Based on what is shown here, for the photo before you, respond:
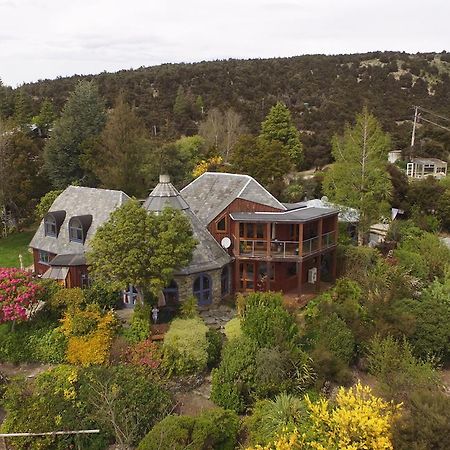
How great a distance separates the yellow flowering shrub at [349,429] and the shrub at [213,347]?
6539 millimetres

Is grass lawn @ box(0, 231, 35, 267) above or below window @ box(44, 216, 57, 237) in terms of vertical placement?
below

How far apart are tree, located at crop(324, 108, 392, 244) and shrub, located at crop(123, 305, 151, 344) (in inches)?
590

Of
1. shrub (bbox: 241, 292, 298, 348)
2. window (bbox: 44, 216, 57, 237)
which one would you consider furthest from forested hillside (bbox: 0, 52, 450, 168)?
shrub (bbox: 241, 292, 298, 348)

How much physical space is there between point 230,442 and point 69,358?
7459 mm

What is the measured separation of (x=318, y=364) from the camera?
1784cm

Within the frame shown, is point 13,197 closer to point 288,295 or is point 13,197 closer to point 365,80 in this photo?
point 288,295

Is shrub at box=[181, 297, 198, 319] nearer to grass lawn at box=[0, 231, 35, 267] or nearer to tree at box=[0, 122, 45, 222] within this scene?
grass lawn at box=[0, 231, 35, 267]

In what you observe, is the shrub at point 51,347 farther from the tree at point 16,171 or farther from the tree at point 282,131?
the tree at point 282,131

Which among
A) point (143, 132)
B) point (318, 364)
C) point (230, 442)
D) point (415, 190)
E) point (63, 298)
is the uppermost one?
point (143, 132)

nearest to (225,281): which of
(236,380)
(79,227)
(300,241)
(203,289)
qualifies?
(203,289)

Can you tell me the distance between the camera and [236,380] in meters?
17.2

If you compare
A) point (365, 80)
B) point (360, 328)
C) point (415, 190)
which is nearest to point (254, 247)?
point (360, 328)

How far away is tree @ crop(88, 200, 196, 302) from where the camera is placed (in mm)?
19250

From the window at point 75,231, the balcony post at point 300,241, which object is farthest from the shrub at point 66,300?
the balcony post at point 300,241
